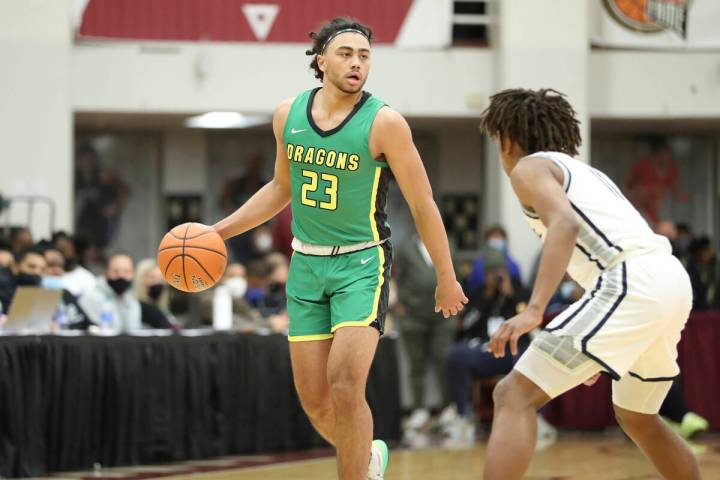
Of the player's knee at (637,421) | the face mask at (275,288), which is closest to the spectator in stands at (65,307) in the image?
the face mask at (275,288)

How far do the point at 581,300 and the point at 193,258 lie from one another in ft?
6.19

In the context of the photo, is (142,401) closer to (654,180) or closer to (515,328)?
(515,328)

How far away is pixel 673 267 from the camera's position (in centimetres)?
511

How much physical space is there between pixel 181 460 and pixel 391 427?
237cm

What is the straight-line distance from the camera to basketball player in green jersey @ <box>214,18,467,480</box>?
224 inches

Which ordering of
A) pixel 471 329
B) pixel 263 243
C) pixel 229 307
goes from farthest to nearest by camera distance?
pixel 263 243, pixel 471 329, pixel 229 307

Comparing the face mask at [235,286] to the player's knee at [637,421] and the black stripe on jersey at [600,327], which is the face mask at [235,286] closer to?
the player's knee at [637,421]

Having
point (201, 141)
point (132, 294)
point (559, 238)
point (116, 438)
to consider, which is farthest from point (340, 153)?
point (201, 141)

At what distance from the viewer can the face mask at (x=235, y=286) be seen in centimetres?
1173

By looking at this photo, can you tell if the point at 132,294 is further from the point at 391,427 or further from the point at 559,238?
the point at 559,238

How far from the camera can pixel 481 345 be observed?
487 inches

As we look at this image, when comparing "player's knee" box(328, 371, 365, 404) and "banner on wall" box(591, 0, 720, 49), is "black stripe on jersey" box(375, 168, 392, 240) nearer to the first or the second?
"player's knee" box(328, 371, 365, 404)

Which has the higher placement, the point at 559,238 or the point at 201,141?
the point at 201,141

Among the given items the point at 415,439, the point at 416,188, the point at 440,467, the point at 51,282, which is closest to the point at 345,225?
the point at 416,188
